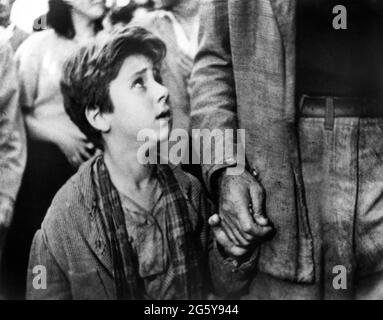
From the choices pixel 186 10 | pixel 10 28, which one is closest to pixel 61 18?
pixel 10 28

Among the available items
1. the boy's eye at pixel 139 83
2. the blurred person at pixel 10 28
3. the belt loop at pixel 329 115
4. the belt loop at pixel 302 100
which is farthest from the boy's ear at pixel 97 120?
the belt loop at pixel 329 115

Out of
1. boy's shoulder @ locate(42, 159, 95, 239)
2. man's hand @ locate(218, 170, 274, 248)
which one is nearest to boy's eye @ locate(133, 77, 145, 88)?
boy's shoulder @ locate(42, 159, 95, 239)

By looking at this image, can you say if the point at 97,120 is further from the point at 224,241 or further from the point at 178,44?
the point at 224,241

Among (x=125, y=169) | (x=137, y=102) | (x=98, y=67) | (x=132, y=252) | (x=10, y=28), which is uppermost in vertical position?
(x=10, y=28)

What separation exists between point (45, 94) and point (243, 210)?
1.17 metres

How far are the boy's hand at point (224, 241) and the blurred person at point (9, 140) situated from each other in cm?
103

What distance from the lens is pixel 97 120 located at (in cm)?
318

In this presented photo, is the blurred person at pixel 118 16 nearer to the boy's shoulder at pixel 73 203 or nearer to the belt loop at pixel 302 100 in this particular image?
the boy's shoulder at pixel 73 203

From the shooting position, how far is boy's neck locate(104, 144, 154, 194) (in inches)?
126

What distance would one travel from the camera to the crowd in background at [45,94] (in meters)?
3.19
